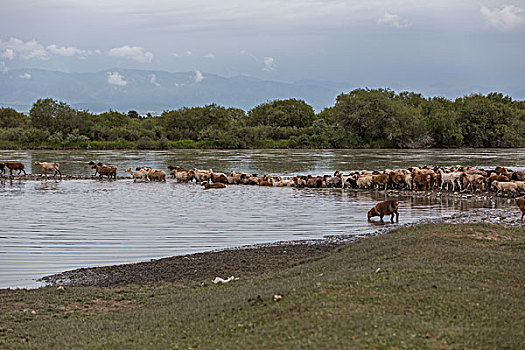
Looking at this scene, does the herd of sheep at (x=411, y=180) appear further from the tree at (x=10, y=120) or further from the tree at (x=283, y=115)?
the tree at (x=10, y=120)

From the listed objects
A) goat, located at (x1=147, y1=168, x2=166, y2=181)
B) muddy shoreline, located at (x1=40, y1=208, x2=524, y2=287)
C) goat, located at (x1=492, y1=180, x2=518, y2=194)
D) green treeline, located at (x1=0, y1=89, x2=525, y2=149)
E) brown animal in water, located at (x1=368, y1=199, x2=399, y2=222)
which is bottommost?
muddy shoreline, located at (x1=40, y1=208, x2=524, y2=287)

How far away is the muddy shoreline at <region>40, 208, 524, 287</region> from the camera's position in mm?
11820

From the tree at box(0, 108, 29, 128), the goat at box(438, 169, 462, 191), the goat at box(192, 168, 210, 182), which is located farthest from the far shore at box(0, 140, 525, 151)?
the goat at box(438, 169, 462, 191)

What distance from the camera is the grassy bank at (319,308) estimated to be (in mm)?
6523

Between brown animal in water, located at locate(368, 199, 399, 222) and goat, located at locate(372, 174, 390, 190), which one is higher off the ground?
goat, located at locate(372, 174, 390, 190)

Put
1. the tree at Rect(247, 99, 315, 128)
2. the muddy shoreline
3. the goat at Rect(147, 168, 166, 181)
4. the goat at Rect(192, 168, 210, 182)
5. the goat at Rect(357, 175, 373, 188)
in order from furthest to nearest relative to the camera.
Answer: the tree at Rect(247, 99, 315, 128) < the goat at Rect(147, 168, 166, 181) < the goat at Rect(192, 168, 210, 182) < the goat at Rect(357, 175, 373, 188) < the muddy shoreline

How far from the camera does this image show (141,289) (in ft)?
35.7

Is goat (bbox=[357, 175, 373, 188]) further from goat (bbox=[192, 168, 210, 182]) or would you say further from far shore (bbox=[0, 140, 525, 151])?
far shore (bbox=[0, 140, 525, 151])

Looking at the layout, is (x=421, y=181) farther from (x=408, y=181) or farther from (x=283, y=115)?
(x=283, y=115)

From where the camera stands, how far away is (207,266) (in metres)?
12.7

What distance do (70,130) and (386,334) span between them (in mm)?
94859

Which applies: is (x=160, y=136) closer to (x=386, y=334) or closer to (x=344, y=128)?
(x=344, y=128)

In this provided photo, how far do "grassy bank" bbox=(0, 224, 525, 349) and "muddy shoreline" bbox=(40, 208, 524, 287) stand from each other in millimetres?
674

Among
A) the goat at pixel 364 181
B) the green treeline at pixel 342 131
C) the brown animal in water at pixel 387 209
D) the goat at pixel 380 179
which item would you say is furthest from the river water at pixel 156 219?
the green treeline at pixel 342 131
